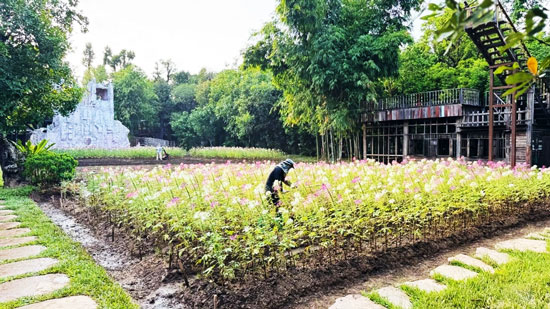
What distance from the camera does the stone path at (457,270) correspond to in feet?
8.85

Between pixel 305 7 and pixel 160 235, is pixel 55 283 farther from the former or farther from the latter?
pixel 305 7

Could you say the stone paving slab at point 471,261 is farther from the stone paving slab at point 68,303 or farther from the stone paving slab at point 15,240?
the stone paving slab at point 15,240

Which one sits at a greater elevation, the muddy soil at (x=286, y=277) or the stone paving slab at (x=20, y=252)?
the stone paving slab at (x=20, y=252)

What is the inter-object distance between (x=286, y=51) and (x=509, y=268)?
11673 mm

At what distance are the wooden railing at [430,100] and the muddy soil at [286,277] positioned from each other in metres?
8.48

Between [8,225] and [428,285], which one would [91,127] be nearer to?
[8,225]

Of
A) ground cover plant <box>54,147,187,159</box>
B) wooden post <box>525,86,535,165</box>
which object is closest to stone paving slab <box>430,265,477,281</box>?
wooden post <box>525,86,535,165</box>

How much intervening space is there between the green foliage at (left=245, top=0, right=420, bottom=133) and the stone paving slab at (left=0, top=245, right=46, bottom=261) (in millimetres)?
10349

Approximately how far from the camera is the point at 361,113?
14477 millimetres

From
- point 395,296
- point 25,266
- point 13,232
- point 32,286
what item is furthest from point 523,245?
point 13,232

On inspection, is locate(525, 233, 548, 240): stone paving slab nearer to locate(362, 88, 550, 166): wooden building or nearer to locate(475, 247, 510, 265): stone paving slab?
locate(475, 247, 510, 265): stone paving slab

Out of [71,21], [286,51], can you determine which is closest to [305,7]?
[286,51]

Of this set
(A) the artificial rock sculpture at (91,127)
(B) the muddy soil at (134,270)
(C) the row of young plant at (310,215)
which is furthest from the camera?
(A) the artificial rock sculpture at (91,127)

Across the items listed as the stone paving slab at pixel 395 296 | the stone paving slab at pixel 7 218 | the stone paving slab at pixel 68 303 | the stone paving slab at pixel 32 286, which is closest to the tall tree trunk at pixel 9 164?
the stone paving slab at pixel 7 218
